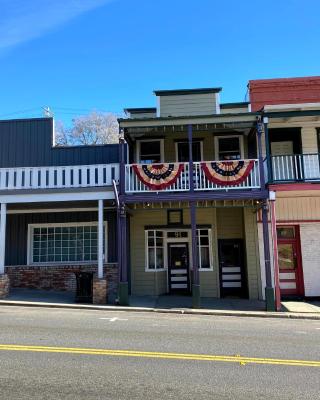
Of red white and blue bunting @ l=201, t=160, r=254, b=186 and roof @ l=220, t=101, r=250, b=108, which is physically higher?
roof @ l=220, t=101, r=250, b=108

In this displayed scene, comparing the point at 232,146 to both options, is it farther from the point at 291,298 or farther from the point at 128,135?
the point at 291,298

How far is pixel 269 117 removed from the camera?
14359 mm

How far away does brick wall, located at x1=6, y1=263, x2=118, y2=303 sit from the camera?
16.5 metres

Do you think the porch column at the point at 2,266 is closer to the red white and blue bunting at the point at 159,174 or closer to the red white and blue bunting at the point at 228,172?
the red white and blue bunting at the point at 159,174

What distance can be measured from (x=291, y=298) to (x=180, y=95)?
8679mm

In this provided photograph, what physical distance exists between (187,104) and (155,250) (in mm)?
5821

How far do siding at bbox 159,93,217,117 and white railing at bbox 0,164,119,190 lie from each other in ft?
12.9

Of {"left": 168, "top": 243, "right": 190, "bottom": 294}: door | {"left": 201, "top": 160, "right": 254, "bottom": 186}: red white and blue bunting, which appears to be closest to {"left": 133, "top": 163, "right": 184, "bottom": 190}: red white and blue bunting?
{"left": 201, "top": 160, "right": 254, "bottom": 186}: red white and blue bunting

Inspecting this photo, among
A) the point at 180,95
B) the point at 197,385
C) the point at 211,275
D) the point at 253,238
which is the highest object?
the point at 180,95

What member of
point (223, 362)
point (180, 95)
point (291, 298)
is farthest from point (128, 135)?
point (223, 362)

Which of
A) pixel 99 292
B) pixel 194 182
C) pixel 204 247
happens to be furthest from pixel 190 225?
pixel 99 292

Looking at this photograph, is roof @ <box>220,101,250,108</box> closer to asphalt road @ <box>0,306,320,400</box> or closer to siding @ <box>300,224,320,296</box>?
siding @ <box>300,224,320,296</box>

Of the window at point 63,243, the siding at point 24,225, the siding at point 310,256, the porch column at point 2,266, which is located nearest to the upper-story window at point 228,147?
the siding at point 310,256

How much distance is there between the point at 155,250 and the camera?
661 inches
